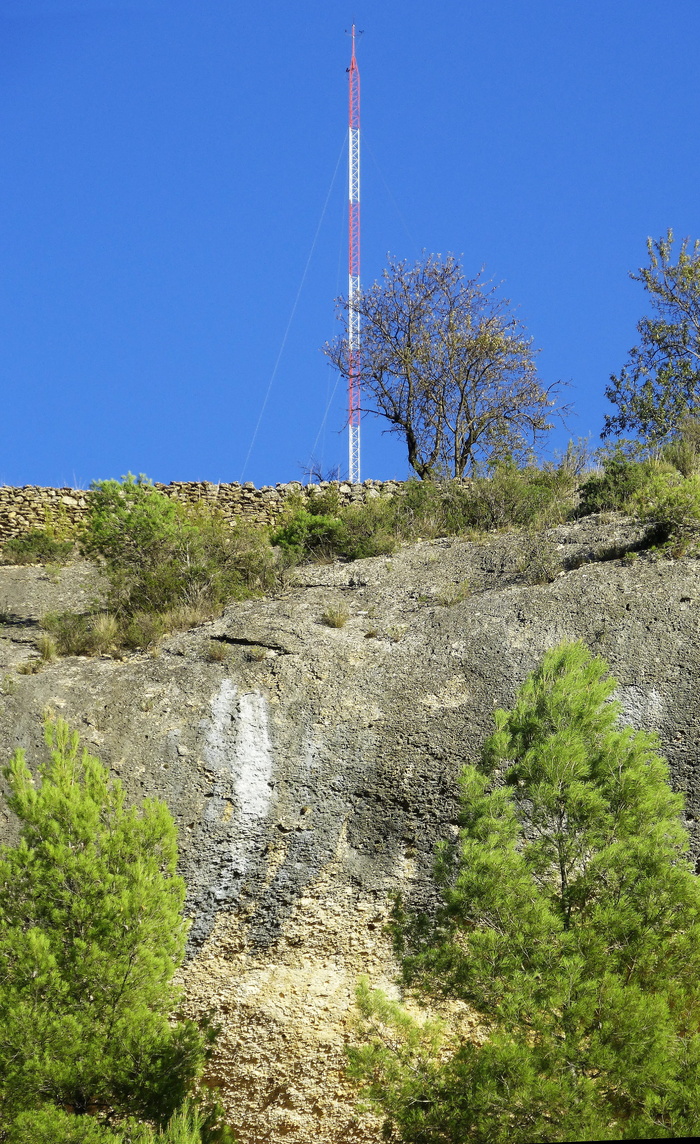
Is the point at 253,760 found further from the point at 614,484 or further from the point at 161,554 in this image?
the point at 614,484

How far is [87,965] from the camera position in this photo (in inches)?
344

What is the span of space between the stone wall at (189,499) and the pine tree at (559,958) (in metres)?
11.9

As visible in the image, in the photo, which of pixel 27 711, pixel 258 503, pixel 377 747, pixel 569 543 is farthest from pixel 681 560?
pixel 258 503

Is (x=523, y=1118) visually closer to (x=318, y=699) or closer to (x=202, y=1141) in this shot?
(x=202, y=1141)

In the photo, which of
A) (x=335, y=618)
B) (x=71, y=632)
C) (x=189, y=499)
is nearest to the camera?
(x=335, y=618)

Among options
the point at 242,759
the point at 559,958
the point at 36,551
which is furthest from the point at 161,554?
the point at 559,958

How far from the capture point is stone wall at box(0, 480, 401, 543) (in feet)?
68.3

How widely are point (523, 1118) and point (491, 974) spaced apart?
0.99 m

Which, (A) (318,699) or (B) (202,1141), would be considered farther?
(A) (318,699)

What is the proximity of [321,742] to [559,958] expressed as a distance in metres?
4.30

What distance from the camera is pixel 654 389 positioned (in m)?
22.8

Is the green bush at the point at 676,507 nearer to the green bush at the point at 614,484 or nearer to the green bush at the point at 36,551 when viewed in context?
the green bush at the point at 614,484

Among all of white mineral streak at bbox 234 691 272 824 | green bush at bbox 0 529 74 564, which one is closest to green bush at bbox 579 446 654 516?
white mineral streak at bbox 234 691 272 824

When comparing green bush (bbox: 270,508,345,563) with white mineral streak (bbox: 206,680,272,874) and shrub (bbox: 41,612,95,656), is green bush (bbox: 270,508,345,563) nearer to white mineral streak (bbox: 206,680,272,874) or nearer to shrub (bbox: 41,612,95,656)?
shrub (bbox: 41,612,95,656)
